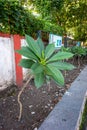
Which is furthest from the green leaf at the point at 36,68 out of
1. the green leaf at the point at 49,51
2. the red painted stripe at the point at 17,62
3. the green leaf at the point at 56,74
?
the red painted stripe at the point at 17,62

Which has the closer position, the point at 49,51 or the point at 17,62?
the point at 49,51

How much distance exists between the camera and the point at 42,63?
2.91 metres

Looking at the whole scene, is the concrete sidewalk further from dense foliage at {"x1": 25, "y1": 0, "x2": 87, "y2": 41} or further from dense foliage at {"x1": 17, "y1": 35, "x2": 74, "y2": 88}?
dense foliage at {"x1": 25, "y1": 0, "x2": 87, "y2": 41}

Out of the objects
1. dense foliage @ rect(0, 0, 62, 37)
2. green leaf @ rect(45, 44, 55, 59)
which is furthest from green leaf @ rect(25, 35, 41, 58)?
dense foliage @ rect(0, 0, 62, 37)

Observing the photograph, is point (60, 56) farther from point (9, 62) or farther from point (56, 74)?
point (9, 62)

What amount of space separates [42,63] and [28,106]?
1.54 metres

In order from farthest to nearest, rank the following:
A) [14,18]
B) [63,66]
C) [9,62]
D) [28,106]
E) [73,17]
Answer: [73,17]
[14,18]
[9,62]
[28,106]
[63,66]

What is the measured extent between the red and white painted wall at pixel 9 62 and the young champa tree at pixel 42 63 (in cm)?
204

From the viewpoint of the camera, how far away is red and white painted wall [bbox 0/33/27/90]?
4928mm

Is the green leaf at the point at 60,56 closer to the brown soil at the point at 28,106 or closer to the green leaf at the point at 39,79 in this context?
the green leaf at the point at 39,79

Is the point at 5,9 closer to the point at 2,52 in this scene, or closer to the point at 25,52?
the point at 2,52

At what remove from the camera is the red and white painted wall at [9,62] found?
493 cm

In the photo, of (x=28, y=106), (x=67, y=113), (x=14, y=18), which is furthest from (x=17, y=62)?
(x=67, y=113)

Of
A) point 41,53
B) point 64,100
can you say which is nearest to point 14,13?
point 64,100
